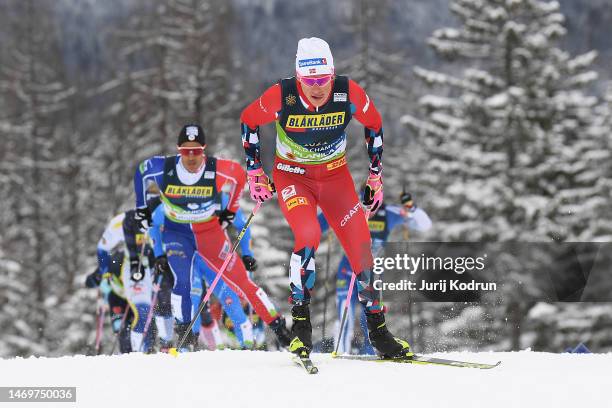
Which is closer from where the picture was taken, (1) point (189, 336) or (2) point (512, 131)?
(1) point (189, 336)

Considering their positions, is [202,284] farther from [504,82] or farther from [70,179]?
[70,179]

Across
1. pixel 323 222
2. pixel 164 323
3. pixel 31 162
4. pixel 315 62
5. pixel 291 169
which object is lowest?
pixel 31 162

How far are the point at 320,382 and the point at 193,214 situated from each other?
12.3 feet

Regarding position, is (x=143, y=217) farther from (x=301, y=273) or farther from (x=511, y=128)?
(x=511, y=128)

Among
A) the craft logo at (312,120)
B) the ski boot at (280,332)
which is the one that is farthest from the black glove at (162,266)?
the craft logo at (312,120)

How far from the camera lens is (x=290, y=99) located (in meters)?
5.64

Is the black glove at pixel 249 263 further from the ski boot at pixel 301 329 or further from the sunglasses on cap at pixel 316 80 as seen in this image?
the sunglasses on cap at pixel 316 80

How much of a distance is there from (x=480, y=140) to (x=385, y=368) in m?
19.4

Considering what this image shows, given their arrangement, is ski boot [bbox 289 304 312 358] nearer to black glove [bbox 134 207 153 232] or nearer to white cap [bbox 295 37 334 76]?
white cap [bbox 295 37 334 76]

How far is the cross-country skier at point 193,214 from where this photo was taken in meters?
7.67

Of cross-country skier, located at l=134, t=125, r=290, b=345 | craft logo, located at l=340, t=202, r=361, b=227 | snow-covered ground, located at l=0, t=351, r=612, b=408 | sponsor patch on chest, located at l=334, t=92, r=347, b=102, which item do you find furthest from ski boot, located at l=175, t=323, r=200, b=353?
sponsor patch on chest, located at l=334, t=92, r=347, b=102

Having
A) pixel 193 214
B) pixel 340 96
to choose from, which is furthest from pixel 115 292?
pixel 340 96

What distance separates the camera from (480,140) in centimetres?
2356

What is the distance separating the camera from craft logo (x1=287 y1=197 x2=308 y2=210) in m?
5.66
